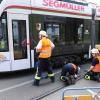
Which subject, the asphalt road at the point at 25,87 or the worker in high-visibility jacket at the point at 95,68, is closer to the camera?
the asphalt road at the point at 25,87

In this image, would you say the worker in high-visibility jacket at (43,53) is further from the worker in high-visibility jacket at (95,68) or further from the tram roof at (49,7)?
the worker in high-visibility jacket at (95,68)

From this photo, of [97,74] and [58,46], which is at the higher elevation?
[58,46]

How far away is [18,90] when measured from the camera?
30.8 ft

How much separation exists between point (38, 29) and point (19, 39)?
1.06 m

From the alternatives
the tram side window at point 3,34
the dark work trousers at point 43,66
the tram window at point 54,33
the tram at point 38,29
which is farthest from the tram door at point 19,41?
the tram window at point 54,33

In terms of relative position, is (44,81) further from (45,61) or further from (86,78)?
(86,78)

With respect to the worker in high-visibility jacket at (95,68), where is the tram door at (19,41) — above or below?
above

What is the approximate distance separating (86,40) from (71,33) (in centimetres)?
164

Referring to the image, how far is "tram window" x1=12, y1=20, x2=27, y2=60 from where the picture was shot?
36.8 feet

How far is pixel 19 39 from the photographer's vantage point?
37.3ft

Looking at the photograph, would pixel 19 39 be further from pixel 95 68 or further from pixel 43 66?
pixel 95 68

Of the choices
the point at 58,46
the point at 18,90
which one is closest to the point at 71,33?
the point at 58,46

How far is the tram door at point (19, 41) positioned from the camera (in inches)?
434

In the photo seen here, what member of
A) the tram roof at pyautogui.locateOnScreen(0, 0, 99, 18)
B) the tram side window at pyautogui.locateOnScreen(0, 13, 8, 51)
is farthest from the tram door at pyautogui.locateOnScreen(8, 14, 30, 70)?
the tram roof at pyautogui.locateOnScreen(0, 0, 99, 18)
